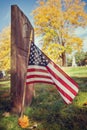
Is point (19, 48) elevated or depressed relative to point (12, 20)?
depressed

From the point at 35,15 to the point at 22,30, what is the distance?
922 inches

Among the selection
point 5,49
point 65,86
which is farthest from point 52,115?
point 5,49

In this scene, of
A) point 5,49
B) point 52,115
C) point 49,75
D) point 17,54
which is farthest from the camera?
point 5,49

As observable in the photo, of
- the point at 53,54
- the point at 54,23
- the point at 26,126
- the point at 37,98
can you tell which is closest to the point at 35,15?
the point at 54,23

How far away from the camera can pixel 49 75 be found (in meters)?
4.70

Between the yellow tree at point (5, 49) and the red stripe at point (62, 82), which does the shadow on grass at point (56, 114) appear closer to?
the red stripe at point (62, 82)

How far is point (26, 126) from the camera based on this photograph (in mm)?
4508

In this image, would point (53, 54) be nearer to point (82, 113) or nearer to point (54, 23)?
point (54, 23)

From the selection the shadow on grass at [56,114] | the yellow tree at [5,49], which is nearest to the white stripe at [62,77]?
the shadow on grass at [56,114]

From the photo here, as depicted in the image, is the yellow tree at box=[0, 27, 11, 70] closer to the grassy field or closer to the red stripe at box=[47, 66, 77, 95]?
the grassy field

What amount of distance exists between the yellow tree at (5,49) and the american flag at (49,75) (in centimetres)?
2032

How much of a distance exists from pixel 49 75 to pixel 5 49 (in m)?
23.9

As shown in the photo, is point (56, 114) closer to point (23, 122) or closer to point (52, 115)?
point (52, 115)

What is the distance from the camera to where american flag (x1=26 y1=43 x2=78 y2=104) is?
446 cm
